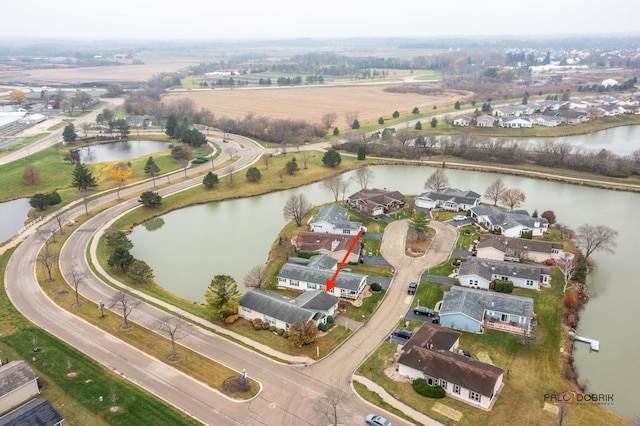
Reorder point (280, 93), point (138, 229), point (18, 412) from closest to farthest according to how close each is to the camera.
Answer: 1. point (18, 412)
2. point (138, 229)
3. point (280, 93)

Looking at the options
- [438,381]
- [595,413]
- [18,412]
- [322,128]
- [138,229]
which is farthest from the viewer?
[322,128]

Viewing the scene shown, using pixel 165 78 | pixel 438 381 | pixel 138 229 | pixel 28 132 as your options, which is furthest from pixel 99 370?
pixel 165 78

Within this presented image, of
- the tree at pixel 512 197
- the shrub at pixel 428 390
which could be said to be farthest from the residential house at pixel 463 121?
the shrub at pixel 428 390

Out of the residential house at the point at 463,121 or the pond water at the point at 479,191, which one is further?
the residential house at the point at 463,121

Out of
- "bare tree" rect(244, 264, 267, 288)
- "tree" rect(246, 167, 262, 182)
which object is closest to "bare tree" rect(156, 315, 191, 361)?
"bare tree" rect(244, 264, 267, 288)

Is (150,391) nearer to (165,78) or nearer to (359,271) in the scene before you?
(359,271)

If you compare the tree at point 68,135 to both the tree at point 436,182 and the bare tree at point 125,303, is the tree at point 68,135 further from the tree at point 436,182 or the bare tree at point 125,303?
the tree at point 436,182

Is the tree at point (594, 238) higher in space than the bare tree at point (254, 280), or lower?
higher
